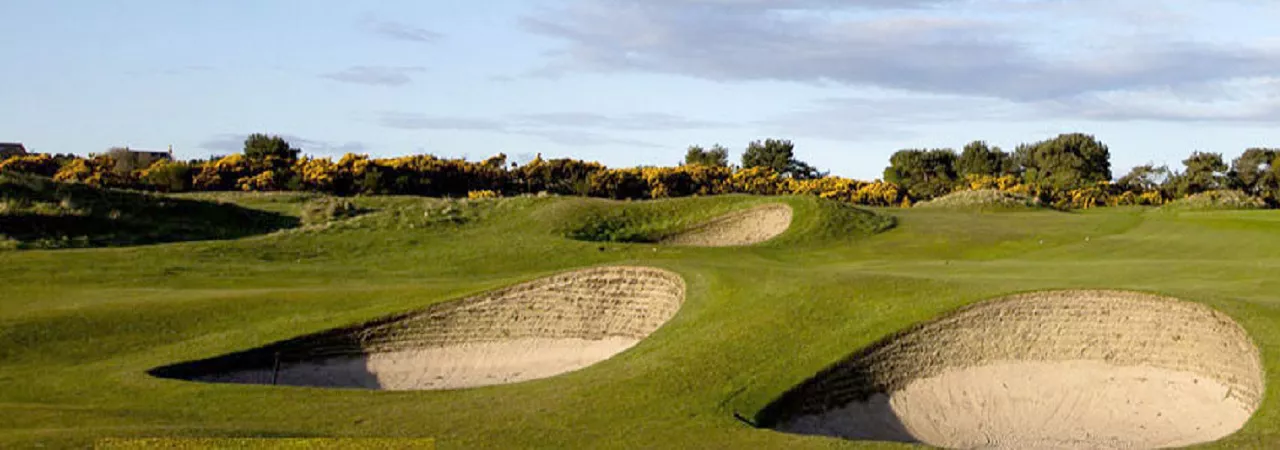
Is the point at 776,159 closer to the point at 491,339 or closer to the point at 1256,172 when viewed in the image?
the point at 1256,172

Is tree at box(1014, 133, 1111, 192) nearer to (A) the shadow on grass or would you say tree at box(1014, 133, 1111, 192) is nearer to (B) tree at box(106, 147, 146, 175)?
(B) tree at box(106, 147, 146, 175)

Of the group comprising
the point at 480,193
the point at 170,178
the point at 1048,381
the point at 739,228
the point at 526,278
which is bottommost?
the point at 1048,381

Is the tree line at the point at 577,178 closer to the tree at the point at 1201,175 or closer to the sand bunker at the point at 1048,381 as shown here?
the tree at the point at 1201,175

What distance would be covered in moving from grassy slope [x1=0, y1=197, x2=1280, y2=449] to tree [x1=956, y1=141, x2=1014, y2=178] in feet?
173

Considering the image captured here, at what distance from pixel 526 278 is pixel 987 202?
34.3m

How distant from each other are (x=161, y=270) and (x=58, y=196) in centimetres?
1516

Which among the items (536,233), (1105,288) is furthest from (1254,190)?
(1105,288)

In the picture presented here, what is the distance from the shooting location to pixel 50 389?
19.9 meters

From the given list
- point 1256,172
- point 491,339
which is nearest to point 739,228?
point 491,339

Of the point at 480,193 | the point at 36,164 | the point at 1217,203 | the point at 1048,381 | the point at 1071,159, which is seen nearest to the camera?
the point at 1048,381

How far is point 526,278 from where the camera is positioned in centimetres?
2633

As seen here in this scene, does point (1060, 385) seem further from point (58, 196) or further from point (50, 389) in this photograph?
point (58, 196)

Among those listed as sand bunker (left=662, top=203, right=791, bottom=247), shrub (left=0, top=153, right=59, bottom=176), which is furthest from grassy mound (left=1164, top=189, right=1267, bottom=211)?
shrub (left=0, top=153, right=59, bottom=176)

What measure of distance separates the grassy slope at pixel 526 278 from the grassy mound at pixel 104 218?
7459mm
